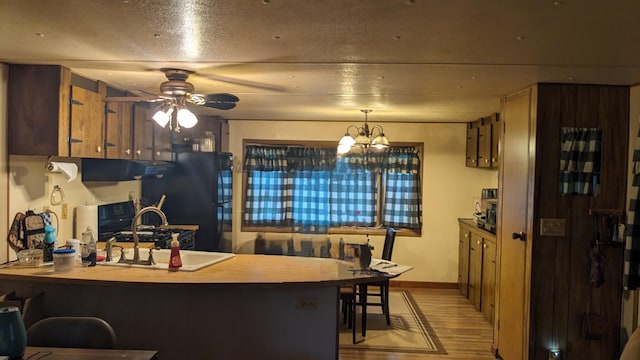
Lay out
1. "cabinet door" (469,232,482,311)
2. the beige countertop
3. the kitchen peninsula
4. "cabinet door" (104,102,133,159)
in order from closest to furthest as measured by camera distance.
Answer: the beige countertop → the kitchen peninsula → "cabinet door" (104,102,133,159) → "cabinet door" (469,232,482,311)

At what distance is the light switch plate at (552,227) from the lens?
3361 millimetres

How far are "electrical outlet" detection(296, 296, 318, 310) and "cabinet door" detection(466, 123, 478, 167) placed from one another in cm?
364

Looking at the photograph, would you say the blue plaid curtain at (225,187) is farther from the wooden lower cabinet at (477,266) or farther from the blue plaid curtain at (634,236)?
the blue plaid curtain at (634,236)

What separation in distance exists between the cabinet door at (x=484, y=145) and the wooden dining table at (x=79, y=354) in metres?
4.36

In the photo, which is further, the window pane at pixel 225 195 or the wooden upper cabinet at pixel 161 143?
the window pane at pixel 225 195

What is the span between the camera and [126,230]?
4609 millimetres

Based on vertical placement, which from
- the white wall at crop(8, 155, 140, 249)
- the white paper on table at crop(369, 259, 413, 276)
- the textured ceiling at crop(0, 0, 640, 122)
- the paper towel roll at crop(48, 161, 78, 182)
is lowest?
the white paper on table at crop(369, 259, 413, 276)

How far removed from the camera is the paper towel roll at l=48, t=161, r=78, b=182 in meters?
3.41

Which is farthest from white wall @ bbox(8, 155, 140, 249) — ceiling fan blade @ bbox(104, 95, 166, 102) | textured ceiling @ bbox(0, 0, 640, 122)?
textured ceiling @ bbox(0, 0, 640, 122)

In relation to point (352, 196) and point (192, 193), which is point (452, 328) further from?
point (192, 193)

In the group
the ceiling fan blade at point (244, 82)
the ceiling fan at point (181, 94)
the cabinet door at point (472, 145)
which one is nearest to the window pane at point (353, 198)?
the cabinet door at point (472, 145)

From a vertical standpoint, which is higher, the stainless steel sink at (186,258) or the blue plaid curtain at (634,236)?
the blue plaid curtain at (634,236)

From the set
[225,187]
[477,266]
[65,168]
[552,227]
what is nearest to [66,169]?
[65,168]

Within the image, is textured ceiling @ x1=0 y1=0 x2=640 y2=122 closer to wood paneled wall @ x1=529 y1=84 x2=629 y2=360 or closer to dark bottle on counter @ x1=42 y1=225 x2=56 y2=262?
wood paneled wall @ x1=529 y1=84 x2=629 y2=360
